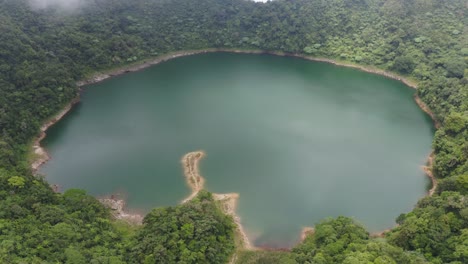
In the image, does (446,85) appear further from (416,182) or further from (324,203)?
(324,203)

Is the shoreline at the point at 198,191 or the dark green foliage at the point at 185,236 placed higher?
the shoreline at the point at 198,191

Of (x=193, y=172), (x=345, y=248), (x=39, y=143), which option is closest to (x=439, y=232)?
(x=345, y=248)

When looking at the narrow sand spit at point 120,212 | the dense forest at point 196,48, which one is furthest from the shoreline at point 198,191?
the narrow sand spit at point 120,212

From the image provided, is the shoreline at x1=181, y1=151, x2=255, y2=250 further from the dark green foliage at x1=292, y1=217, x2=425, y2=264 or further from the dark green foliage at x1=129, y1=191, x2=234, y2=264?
the dark green foliage at x1=292, y1=217, x2=425, y2=264

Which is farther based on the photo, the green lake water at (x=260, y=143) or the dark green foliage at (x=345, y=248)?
the green lake water at (x=260, y=143)

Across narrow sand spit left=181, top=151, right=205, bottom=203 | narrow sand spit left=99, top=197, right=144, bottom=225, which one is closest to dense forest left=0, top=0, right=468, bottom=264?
narrow sand spit left=99, top=197, right=144, bottom=225

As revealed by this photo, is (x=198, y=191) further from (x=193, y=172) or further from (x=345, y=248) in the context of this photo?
(x=345, y=248)

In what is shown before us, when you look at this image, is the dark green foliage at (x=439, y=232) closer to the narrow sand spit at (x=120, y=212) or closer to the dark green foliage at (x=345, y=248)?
the dark green foliage at (x=345, y=248)
